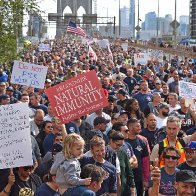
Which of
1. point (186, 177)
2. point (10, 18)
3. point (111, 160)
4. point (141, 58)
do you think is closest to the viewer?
point (186, 177)

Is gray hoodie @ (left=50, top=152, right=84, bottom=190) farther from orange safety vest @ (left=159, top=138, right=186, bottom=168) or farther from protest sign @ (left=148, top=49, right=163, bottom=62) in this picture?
protest sign @ (left=148, top=49, right=163, bottom=62)

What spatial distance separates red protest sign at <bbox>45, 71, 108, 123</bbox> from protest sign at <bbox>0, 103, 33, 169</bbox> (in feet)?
5.13

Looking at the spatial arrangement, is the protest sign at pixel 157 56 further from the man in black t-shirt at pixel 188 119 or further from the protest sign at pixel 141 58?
the man in black t-shirt at pixel 188 119

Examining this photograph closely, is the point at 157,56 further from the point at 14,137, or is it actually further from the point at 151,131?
the point at 14,137

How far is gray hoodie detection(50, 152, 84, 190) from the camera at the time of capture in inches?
253

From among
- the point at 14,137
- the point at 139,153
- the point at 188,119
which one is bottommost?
the point at 139,153

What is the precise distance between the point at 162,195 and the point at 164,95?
7.98m

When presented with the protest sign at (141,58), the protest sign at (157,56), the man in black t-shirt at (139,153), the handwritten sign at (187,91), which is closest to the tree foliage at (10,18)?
the protest sign at (141,58)

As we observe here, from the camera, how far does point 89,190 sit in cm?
574

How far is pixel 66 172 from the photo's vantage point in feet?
21.7

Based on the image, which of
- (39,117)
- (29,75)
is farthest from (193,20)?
(39,117)

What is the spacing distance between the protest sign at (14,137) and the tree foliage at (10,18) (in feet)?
45.5

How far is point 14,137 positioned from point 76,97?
2055mm

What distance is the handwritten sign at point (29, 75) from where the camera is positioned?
13617 millimetres
